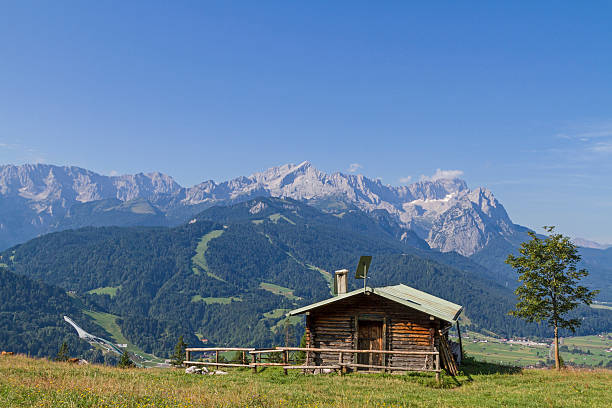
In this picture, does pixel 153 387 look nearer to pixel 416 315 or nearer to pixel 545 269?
pixel 416 315

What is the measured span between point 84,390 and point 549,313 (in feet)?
113

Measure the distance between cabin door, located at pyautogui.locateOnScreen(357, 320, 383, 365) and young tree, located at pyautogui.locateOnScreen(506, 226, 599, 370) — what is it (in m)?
12.6

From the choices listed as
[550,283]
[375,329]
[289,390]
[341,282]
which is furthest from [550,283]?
[289,390]

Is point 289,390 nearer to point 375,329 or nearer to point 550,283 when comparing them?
point 375,329

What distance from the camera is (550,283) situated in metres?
35.6

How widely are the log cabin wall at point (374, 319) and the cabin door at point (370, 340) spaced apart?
320 mm

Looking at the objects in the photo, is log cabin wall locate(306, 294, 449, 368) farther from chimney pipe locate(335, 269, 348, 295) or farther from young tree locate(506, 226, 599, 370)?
young tree locate(506, 226, 599, 370)

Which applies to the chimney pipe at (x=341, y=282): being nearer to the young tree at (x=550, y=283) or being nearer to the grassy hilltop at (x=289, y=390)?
the grassy hilltop at (x=289, y=390)

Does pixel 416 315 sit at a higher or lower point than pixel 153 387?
higher

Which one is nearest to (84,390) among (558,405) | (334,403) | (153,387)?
(153,387)

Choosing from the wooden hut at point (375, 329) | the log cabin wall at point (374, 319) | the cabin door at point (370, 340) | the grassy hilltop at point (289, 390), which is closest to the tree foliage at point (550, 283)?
the grassy hilltop at point (289, 390)

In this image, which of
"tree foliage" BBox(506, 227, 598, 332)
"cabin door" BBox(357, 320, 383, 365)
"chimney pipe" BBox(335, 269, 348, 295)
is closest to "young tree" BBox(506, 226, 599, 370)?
"tree foliage" BBox(506, 227, 598, 332)

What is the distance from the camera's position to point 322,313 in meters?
32.5

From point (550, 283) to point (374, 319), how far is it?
15.2 metres
